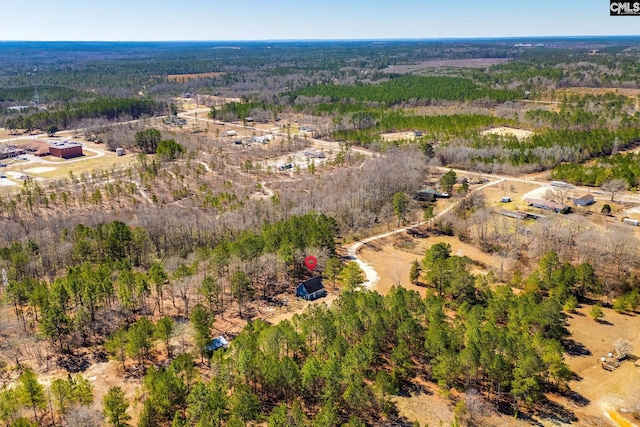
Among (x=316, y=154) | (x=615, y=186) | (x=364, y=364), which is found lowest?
(x=364, y=364)

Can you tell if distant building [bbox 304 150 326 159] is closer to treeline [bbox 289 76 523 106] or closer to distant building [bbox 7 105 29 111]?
treeline [bbox 289 76 523 106]

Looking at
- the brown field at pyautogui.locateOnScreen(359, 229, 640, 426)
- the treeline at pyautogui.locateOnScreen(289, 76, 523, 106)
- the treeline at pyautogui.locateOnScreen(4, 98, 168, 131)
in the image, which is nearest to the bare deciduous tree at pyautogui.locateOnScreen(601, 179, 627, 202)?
the brown field at pyautogui.locateOnScreen(359, 229, 640, 426)

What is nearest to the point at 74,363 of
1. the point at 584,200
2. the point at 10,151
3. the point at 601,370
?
the point at 601,370

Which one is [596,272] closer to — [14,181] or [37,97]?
[14,181]

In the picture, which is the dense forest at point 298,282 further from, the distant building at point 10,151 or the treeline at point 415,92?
the treeline at point 415,92

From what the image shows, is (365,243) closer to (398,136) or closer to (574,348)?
(574,348)

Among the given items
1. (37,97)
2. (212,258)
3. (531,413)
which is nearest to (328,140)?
(212,258)

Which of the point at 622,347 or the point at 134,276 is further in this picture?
the point at 134,276

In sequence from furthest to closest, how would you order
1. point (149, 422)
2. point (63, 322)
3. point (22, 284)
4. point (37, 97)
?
point (37, 97), point (22, 284), point (63, 322), point (149, 422)
